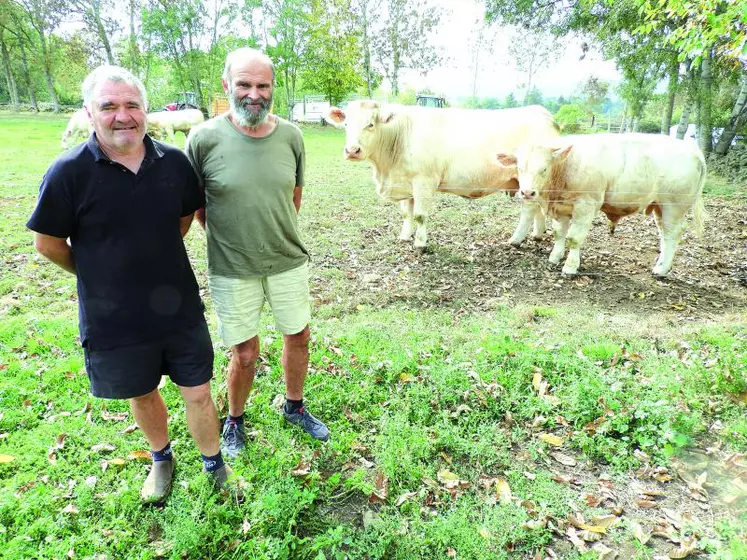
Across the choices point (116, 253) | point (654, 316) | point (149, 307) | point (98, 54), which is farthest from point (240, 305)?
point (98, 54)

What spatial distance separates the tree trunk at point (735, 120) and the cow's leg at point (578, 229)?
40.4 feet

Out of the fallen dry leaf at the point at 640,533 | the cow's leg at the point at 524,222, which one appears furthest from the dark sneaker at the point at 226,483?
the cow's leg at the point at 524,222

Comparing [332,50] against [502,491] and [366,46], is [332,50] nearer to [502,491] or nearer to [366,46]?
[366,46]

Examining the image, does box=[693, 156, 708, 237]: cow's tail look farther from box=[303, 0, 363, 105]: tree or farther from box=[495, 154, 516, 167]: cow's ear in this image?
box=[303, 0, 363, 105]: tree

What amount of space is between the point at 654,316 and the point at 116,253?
5747 mm

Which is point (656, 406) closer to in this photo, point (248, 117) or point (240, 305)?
point (240, 305)

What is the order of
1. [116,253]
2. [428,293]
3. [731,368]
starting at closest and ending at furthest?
1. [116,253]
2. [731,368]
3. [428,293]

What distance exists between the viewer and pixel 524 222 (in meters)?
7.98

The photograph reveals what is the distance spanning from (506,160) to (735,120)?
13016 millimetres

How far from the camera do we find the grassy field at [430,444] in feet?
8.89

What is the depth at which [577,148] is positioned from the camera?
645 centimetres

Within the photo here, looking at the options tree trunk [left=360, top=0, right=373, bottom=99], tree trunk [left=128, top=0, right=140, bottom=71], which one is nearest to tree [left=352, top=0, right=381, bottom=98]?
tree trunk [left=360, top=0, right=373, bottom=99]

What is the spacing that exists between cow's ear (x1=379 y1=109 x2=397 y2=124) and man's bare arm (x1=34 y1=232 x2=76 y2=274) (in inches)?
207

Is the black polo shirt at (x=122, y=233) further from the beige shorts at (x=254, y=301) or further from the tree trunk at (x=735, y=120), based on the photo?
the tree trunk at (x=735, y=120)
